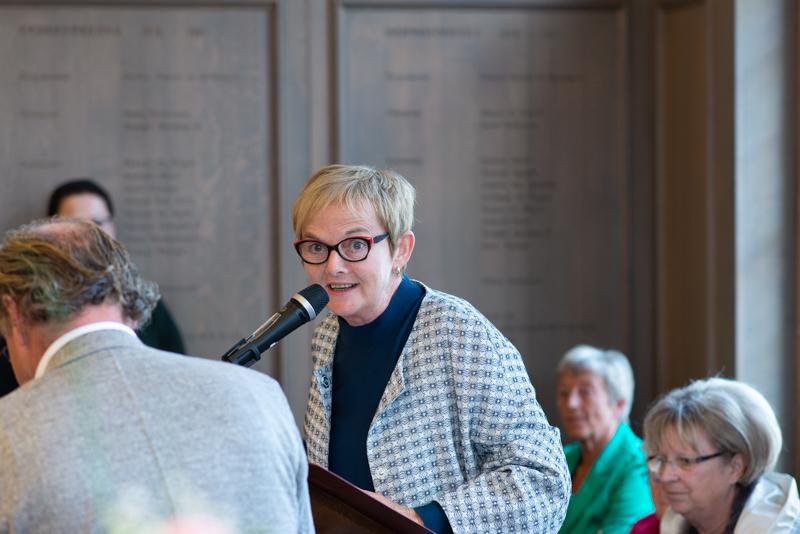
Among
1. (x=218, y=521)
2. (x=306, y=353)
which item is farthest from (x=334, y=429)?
(x=306, y=353)

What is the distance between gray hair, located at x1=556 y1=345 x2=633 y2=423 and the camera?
4.03 m

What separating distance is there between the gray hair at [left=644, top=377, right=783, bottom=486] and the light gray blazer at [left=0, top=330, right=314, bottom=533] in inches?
62.8

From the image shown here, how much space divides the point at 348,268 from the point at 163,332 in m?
2.10

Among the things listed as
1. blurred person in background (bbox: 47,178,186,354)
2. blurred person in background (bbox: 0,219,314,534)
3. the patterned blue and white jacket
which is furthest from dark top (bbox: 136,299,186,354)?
blurred person in background (bbox: 0,219,314,534)

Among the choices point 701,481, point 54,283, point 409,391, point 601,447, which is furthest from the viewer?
point 601,447

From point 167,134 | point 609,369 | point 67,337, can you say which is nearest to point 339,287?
point 67,337

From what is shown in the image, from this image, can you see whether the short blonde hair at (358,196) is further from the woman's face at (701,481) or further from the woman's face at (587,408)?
the woman's face at (587,408)

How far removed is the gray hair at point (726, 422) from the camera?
111 inches

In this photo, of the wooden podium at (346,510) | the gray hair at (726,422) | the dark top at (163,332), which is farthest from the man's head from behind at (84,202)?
the wooden podium at (346,510)

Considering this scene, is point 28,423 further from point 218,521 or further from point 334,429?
point 334,429

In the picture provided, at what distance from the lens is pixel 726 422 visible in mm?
2885

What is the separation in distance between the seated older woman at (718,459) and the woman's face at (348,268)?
3.74 feet

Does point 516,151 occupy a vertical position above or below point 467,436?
above

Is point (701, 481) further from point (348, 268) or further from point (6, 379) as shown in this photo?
point (6, 379)
